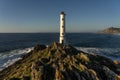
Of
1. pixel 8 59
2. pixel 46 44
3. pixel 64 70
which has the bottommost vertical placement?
pixel 46 44

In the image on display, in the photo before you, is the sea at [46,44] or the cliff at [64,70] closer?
the cliff at [64,70]

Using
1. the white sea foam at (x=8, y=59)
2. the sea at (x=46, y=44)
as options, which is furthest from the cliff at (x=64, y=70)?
the sea at (x=46, y=44)

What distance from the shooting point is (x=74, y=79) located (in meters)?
22.2

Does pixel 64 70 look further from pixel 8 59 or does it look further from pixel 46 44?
pixel 46 44

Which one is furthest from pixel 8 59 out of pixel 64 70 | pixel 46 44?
pixel 46 44

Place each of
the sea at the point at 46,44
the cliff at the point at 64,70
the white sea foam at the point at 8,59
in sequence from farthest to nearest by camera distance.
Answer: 1. the sea at the point at 46,44
2. the white sea foam at the point at 8,59
3. the cliff at the point at 64,70

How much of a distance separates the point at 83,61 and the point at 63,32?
463 inches

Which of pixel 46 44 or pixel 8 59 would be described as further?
pixel 46 44

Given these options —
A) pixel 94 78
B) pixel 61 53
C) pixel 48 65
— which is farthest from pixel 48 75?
pixel 61 53

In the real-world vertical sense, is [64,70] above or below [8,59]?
above

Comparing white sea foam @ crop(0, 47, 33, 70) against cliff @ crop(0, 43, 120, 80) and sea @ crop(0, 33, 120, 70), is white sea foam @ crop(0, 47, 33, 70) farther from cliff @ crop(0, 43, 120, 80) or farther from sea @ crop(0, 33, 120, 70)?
cliff @ crop(0, 43, 120, 80)

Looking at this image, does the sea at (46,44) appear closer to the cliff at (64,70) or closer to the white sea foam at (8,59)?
the white sea foam at (8,59)

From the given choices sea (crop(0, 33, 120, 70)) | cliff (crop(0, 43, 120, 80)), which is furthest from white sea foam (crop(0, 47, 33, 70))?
cliff (crop(0, 43, 120, 80))

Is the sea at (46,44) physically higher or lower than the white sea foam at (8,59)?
lower
